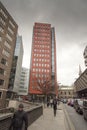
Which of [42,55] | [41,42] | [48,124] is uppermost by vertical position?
[41,42]

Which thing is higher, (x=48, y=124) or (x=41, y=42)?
(x=41, y=42)

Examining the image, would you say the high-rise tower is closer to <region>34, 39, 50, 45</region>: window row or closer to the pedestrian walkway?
the pedestrian walkway

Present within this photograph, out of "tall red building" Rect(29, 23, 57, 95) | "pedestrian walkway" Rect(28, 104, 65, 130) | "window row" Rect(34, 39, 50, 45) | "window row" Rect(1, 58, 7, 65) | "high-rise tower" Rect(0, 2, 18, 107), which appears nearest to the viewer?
"pedestrian walkway" Rect(28, 104, 65, 130)

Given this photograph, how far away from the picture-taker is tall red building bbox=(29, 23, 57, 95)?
71.9m

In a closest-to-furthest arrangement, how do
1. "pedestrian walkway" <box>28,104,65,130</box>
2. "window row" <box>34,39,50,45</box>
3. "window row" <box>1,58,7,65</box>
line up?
1. "pedestrian walkway" <box>28,104,65,130</box>
2. "window row" <box>1,58,7,65</box>
3. "window row" <box>34,39,50,45</box>

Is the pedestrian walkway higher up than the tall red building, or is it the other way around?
the tall red building

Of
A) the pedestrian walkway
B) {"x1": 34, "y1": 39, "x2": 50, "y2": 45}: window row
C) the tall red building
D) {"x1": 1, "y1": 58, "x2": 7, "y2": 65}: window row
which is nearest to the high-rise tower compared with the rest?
{"x1": 1, "y1": 58, "x2": 7, "y2": 65}: window row

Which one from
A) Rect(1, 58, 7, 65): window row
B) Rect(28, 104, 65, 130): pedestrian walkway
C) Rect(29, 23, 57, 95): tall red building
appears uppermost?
Rect(29, 23, 57, 95): tall red building

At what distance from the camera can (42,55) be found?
77.8 metres

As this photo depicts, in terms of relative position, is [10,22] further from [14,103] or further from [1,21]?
[14,103]

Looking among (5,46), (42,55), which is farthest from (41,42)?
(5,46)

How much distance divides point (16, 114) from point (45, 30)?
9041 cm

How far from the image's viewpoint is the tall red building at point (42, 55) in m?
71.9

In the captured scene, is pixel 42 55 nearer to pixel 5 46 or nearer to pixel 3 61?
pixel 5 46
